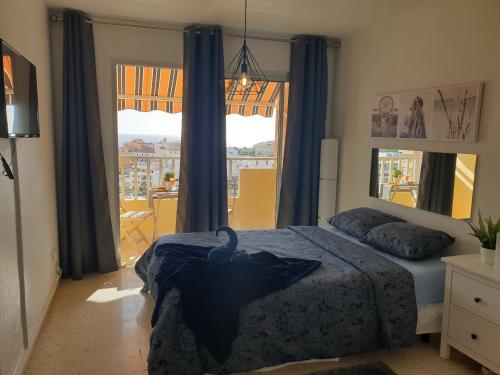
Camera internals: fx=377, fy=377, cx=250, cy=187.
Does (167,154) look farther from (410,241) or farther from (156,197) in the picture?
(410,241)

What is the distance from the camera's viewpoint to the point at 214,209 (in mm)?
4000

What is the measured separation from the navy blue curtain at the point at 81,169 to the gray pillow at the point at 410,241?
8.48 ft

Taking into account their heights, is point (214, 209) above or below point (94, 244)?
above

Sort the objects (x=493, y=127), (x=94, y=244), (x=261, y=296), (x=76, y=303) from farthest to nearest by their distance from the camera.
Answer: (x=94, y=244)
(x=76, y=303)
(x=493, y=127)
(x=261, y=296)

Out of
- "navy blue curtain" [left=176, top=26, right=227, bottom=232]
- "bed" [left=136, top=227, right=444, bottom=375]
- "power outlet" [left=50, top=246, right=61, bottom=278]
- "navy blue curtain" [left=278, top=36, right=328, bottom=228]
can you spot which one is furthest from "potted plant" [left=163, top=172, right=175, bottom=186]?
"bed" [left=136, top=227, right=444, bottom=375]

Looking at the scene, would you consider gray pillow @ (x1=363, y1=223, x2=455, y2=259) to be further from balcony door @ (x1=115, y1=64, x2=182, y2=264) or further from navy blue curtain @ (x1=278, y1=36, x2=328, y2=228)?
balcony door @ (x1=115, y1=64, x2=182, y2=264)

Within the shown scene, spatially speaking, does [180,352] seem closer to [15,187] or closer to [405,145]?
[15,187]

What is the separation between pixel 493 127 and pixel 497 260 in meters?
0.91

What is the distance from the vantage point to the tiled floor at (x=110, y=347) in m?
2.32

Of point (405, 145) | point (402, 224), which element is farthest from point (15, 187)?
point (405, 145)

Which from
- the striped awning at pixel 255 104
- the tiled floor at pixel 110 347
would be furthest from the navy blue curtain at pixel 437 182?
the striped awning at pixel 255 104

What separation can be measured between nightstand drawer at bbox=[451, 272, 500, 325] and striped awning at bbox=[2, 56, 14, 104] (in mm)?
2709

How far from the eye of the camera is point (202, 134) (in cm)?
391

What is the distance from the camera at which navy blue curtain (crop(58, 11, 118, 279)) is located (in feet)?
11.4
